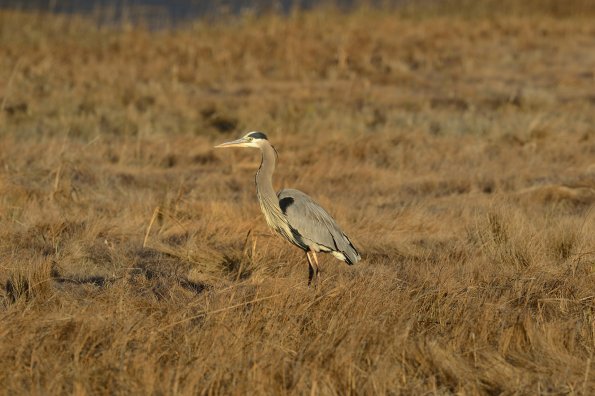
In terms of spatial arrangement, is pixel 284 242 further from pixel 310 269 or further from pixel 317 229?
pixel 317 229

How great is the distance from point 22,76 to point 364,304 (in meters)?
11.4

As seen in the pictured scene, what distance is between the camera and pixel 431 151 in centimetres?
1019

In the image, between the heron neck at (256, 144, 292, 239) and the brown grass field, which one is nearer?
the brown grass field

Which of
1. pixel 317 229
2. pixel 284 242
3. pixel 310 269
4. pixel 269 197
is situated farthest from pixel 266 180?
pixel 284 242

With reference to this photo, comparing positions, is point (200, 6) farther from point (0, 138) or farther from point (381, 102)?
point (0, 138)

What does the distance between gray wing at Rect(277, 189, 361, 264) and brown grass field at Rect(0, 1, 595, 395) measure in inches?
7.3

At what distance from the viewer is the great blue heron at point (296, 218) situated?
18.3ft

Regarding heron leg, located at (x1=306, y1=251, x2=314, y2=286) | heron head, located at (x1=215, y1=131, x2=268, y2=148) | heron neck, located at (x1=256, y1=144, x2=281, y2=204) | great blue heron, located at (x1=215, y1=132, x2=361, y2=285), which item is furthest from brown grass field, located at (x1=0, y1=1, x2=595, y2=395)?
heron head, located at (x1=215, y1=131, x2=268, y2=148)

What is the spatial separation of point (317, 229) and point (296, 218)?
0.50ft

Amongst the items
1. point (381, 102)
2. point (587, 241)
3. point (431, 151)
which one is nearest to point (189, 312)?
point (587, 241)

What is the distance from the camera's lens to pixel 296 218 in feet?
18.4

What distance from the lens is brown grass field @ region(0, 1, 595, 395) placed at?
3979 millimetres

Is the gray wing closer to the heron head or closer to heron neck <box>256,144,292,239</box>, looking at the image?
heron neck <box>256,144,292,239</box>

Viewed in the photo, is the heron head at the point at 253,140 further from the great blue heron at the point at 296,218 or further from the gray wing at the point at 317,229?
the gray wing at the point at 317,229
